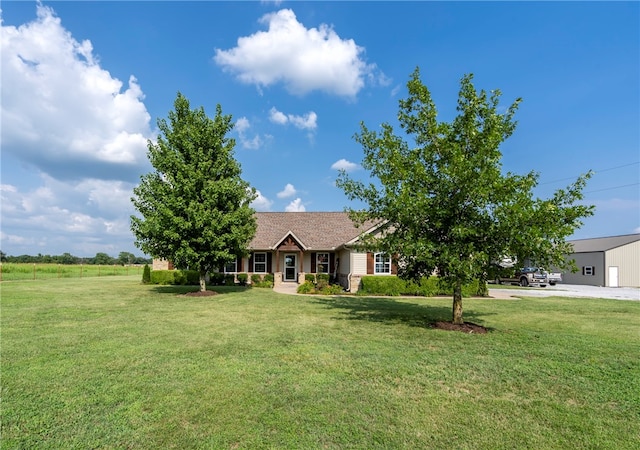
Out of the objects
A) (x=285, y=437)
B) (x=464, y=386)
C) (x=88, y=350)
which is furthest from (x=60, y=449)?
(x=464, y=386)

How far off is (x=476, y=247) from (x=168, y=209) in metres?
14.1

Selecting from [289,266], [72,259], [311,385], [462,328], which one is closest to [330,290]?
[289,266]

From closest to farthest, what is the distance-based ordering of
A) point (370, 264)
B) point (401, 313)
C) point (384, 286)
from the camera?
point (401, 313) < point (384, 286) < point (370, 264)

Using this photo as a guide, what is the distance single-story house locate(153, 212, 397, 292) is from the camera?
86.1 feet

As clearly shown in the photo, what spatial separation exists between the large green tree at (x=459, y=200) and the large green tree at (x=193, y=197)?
9140 millimetres

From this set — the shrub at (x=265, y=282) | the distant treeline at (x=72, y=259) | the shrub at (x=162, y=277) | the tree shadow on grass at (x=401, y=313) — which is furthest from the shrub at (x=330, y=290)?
the distant treeline at (x=72, y=259)

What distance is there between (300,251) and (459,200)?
55.5ft

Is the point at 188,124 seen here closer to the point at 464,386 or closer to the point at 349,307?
the point at 349,307

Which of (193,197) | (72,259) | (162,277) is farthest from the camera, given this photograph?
(72,259)

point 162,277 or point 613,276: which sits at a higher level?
point 162,277

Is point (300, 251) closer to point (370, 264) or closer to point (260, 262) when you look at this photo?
point (260, 262)

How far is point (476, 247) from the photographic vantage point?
35.4ft

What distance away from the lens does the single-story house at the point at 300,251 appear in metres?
26.2

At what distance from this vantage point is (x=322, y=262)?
93.2 feet
